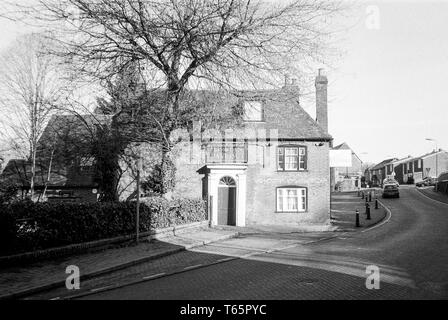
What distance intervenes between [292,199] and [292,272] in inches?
648

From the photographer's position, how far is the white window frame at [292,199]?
26.1 meters

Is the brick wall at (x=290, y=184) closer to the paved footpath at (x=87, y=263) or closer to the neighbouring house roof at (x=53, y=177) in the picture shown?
the paved footpath at (x=87, y=263)

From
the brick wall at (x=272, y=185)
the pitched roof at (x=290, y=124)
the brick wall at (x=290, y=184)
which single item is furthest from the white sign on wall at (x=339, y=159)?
the pitched roof at (x=290, y=124)

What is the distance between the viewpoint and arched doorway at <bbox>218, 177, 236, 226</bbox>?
25.7m

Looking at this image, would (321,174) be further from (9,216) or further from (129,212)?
(9,216)

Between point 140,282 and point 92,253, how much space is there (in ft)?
14.2

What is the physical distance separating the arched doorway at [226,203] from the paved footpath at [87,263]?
28.3ft

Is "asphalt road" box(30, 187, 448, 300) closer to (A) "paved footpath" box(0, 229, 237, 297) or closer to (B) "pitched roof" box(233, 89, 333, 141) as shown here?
(A) "paved footpath" box(0, 229, 237, 297)

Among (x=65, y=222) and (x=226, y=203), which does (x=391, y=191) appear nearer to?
(x=226, y=203)

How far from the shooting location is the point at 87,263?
11.2 metres

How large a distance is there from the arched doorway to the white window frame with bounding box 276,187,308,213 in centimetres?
305

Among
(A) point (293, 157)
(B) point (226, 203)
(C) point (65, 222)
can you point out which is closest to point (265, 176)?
(A) point (293, 157)

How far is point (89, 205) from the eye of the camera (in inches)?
534

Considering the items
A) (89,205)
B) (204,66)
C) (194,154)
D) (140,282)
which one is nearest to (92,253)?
(89,205)
